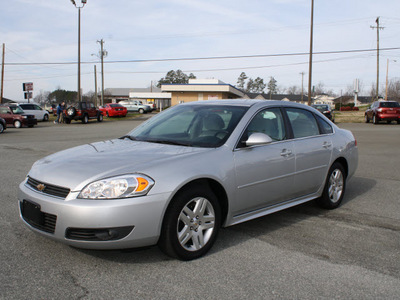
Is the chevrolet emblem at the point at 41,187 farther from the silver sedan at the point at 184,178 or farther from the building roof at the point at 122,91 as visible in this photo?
the building roof at the point at 122,91

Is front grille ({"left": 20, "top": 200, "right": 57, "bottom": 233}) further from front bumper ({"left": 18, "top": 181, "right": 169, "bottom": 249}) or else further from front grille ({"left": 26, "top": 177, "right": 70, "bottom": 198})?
front grille ({"left": 26, "top": 177, "right": 70, "bottom": 198})

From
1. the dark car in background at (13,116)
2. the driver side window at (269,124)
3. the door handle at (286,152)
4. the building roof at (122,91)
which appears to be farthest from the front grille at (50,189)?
the building roof at (122,91)

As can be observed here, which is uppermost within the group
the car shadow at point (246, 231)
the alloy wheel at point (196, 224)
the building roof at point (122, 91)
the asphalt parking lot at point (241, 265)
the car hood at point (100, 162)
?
the building roof at point (122, 91)

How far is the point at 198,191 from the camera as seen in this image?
366cm

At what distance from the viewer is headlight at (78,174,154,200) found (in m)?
3.30

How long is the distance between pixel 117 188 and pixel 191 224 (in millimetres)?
797

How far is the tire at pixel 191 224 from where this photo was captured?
11.4ft

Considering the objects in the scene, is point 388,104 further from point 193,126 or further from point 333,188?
point 193,126

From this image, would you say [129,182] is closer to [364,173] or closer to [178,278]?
[178,278]

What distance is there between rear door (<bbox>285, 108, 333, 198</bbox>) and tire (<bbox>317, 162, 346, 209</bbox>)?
19 centimetres

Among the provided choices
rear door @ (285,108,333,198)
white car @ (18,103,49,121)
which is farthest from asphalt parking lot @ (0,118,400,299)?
white car @ (18,103,49,121)

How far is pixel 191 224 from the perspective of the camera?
367 centimetres

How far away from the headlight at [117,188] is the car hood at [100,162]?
0.19 feet

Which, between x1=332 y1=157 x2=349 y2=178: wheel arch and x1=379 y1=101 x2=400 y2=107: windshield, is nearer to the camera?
x1=332 y1=157 x2=349 y2=178: wheel arch
